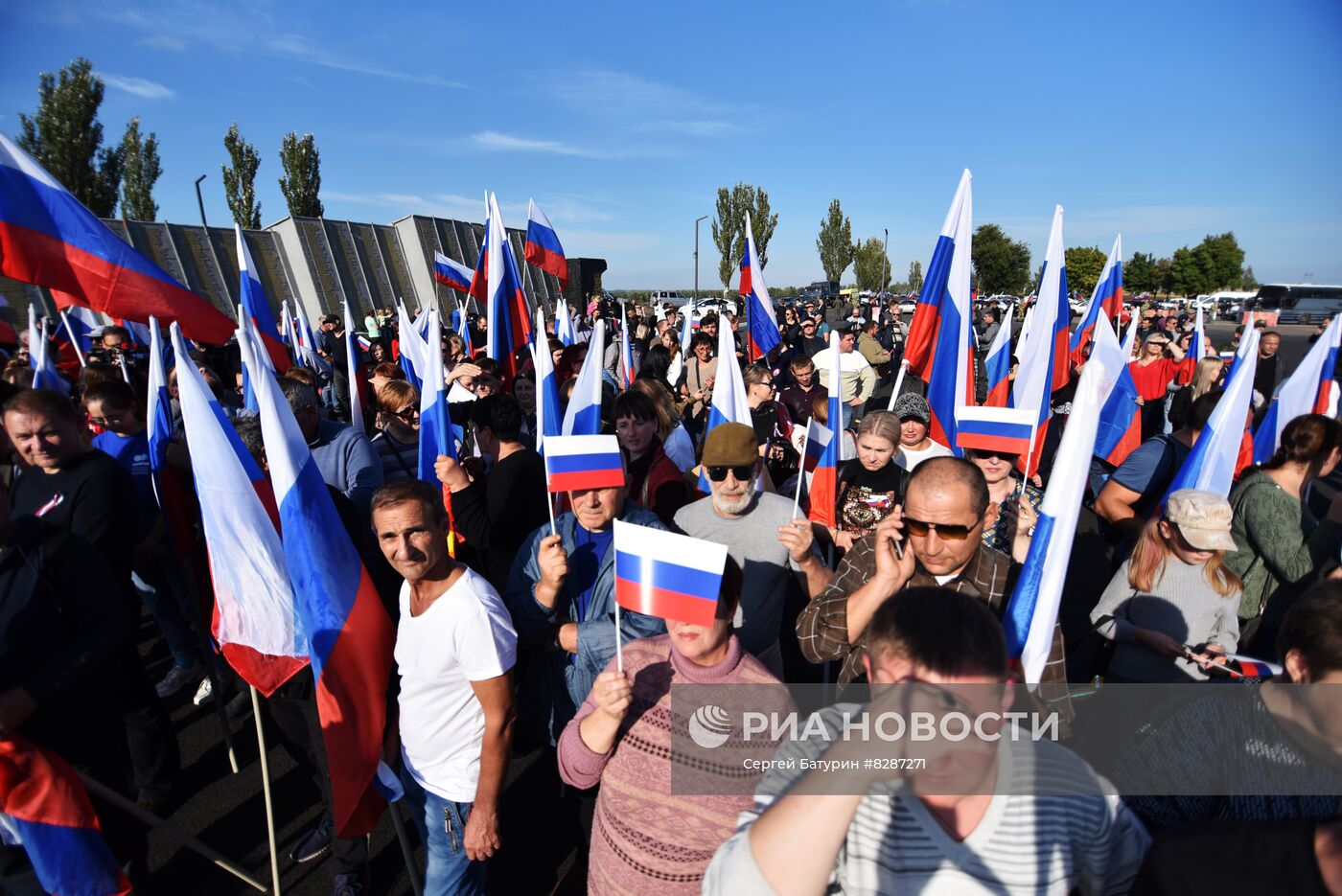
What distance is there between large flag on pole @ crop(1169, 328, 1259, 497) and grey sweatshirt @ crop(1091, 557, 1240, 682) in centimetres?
102

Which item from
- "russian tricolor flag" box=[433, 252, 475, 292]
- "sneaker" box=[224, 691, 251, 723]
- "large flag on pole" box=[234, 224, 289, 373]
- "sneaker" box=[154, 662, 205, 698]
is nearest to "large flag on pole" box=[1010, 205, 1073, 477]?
"sneaker" box=[224, 691, 251, 723]

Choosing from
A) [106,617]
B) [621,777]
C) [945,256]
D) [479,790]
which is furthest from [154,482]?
[945,256]

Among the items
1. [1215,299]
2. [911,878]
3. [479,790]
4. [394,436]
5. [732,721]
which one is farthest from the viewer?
[1215,299]

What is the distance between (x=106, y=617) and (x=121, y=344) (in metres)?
6.51

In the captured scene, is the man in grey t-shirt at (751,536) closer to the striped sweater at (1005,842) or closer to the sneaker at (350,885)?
the striped sweater at (1005,842)

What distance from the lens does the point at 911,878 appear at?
1287 mm

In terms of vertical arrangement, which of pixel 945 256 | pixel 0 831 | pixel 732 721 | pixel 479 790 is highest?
pixel 945 256

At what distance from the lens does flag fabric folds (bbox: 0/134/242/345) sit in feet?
12.6

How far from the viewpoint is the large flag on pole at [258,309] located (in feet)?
18.9

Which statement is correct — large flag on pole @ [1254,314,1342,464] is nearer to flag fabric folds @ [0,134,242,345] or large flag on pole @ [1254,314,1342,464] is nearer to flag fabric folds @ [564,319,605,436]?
flag fabric folds @ [564,319,605,436]

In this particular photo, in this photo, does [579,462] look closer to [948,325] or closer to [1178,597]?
[1178,597]

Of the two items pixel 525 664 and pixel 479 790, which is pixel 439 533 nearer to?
pixel 479 790

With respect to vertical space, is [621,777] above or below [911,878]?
below

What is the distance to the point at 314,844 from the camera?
3203 mm
